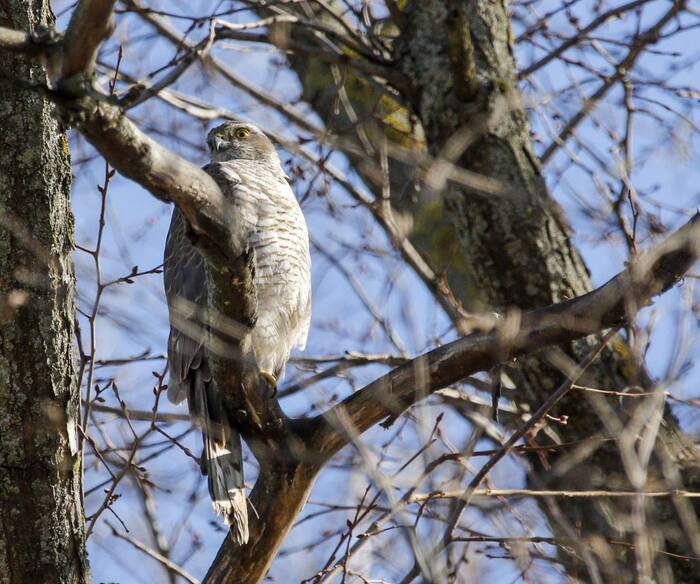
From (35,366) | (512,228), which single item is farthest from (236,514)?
(512,228)

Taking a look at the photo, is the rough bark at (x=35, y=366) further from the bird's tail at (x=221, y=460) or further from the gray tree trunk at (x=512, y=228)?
the gray tree trunk at (x=512, y=228)

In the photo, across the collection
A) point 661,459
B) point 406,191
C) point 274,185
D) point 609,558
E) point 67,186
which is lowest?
point 609,558


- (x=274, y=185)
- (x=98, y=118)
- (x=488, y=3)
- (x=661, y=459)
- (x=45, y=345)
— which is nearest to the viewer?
(x=98, y=118)

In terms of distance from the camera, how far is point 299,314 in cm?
467

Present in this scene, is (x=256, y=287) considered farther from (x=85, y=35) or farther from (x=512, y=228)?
(x=85, y=35)

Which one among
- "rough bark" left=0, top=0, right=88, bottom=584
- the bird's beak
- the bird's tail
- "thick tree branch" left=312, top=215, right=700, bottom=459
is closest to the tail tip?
the bird's tail

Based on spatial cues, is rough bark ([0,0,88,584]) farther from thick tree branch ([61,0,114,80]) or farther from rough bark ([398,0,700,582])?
rough bark ([398,0,700,582])

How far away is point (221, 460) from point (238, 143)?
2456mm

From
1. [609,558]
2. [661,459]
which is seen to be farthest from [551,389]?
[609,558]

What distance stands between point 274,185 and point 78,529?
2314 mm

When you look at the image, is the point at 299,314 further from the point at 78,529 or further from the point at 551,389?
the point at 78,529

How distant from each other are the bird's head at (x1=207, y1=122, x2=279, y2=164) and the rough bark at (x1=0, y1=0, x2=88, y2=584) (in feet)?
8.55

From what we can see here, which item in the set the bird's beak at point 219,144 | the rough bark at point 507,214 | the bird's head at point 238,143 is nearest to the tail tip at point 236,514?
the rough bark at point 507,214

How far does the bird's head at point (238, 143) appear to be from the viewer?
17.6ft
